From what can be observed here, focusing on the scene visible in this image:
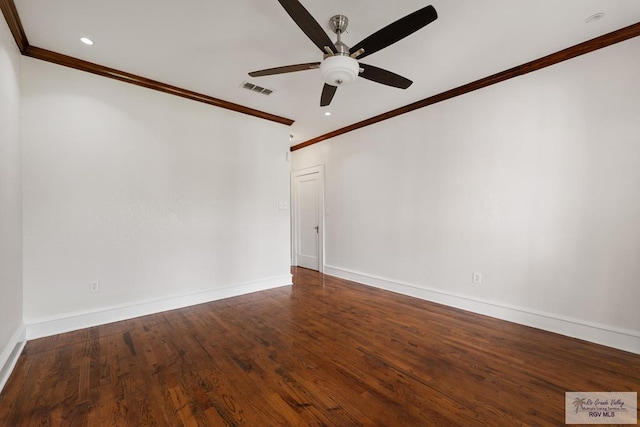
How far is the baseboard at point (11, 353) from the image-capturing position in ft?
6.33

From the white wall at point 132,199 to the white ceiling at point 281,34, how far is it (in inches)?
20.1

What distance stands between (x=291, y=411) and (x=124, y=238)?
8.99 ft

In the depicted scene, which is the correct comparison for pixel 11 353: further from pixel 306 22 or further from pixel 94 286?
pixel 306 22

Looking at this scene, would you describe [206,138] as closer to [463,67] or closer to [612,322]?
[463,67]

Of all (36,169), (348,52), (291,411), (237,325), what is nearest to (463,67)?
(348,52)

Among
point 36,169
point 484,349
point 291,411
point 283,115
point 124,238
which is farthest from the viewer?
point 283,115

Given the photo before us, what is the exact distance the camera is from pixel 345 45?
77.7 inches

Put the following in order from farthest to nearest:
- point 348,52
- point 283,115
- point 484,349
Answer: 1. point 283,115
2. point 484,349
3. point 348,52

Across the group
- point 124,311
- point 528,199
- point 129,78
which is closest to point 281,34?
point 129,78

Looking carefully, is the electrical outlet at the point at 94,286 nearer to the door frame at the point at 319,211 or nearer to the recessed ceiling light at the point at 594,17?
the door frame at the point at 319,211

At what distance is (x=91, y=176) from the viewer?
9.45ft

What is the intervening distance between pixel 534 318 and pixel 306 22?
359 centimetres

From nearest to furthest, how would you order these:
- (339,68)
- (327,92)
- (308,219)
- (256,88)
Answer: (339,68)
(327,92)
(256,88)
(308,219)

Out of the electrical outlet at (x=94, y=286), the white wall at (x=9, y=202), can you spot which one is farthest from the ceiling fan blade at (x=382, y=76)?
the electrical outlet at (x=94, y=286)
